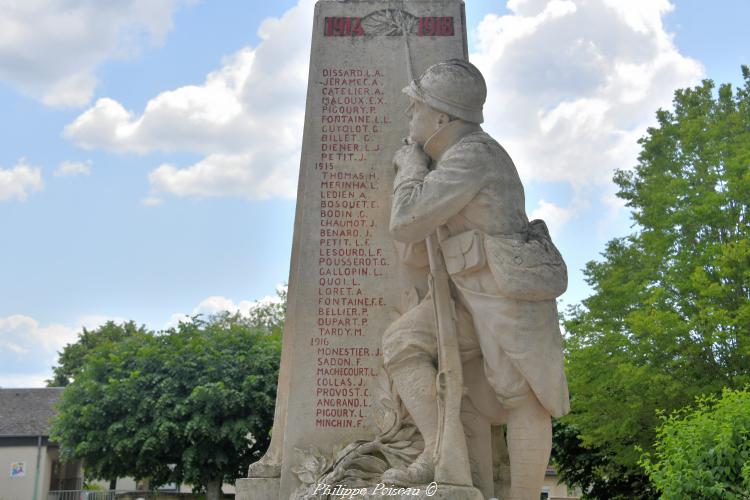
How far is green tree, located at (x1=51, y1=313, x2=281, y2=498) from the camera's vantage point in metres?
26.8

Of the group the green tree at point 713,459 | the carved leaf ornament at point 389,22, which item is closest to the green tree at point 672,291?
the green tree at point 713,459

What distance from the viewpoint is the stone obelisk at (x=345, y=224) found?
6887mm

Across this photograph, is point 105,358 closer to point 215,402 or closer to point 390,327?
point 215,402

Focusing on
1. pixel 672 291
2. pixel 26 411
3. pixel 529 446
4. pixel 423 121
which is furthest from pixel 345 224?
pixel 26 411

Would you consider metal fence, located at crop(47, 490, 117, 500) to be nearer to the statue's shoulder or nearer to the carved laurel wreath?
the carved laurel wreath

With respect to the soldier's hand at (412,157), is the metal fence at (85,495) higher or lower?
lower

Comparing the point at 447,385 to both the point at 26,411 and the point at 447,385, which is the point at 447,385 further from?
the point at 26,411

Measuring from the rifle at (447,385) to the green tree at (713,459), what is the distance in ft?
19.6

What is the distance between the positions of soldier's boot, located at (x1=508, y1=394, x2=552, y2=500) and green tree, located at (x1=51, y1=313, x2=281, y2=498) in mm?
21349

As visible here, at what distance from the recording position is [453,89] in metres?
6.48

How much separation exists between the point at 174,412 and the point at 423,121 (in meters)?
21.9

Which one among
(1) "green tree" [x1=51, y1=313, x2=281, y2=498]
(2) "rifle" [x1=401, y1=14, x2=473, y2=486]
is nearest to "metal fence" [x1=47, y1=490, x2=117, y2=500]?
(1) "green tree" [x1=51, y1=313, x2=281, y2=498]

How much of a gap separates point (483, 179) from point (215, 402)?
2201 cm

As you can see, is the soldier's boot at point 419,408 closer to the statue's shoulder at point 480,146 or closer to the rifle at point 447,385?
the rifle at point 447,385
